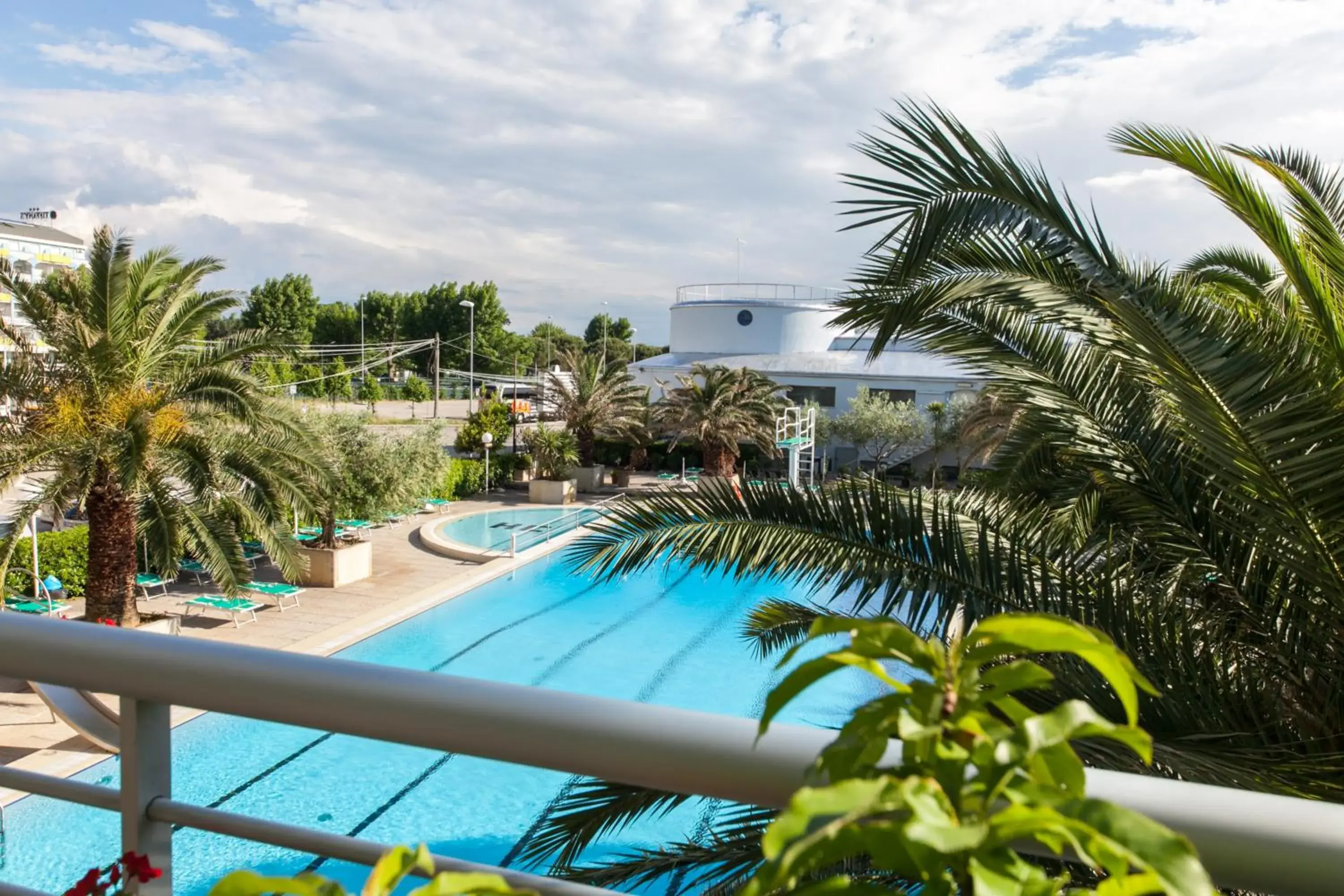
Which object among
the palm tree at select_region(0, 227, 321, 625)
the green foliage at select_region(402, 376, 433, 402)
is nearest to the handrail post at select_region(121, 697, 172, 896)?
the palm tree at select_region(0, 227, 321, 625)

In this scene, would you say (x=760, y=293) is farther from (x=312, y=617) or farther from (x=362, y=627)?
(x=362, y=627)

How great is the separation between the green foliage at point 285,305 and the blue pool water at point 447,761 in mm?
60539

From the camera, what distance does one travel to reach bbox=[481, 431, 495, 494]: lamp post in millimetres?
26109

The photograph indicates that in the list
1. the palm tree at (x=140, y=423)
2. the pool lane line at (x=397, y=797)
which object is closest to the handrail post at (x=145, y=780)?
the pool lane line at (x=397, y=797)

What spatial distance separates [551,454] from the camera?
28016mm

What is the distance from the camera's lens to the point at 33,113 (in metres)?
10.8

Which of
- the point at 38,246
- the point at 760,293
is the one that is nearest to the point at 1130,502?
the point at 760,293

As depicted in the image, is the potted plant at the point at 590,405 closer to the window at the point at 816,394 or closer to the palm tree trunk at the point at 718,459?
the palm tree trunk at the point at 718,459

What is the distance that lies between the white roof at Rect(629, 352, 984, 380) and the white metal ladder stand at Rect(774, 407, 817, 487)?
12.2 feet

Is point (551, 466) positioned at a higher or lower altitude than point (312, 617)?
higher

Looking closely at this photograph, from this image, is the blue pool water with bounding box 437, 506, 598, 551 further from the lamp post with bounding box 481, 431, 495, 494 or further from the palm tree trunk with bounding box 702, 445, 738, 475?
the palm tree trunk with bounding box 702, 445, 738, 475

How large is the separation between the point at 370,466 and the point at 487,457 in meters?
8.91

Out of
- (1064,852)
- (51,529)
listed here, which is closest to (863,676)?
(1064,852)

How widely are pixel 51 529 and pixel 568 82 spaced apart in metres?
15.6
